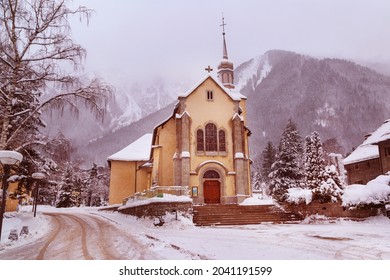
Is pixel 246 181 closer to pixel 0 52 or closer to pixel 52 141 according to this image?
pixel 52 141

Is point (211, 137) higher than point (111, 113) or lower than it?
higher

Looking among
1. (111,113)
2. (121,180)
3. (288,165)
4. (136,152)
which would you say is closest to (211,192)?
(111,113)

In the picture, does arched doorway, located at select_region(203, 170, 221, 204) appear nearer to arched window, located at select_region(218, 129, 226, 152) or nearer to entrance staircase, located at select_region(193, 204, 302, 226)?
arched window, located at select_region(218, 129, 226, 152)

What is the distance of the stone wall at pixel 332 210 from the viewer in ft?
42.9

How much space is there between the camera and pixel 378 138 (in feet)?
69.4

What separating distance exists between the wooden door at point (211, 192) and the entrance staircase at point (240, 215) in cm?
385

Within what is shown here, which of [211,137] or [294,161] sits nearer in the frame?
[211,137]

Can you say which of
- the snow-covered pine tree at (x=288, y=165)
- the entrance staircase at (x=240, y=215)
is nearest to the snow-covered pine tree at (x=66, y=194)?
the snow-covered pine tree at (x=288, y=165)

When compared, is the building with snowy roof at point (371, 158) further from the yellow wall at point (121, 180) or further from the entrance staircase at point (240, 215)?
the yellow wall at point (121, 180)

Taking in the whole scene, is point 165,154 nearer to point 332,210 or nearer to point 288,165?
point 332,210

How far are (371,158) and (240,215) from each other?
48.1ft

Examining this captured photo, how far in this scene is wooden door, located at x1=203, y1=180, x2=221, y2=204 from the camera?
2034 cm

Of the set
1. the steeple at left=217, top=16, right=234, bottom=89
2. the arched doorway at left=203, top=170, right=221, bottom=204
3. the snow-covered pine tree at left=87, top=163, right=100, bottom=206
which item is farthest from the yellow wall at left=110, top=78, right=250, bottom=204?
the snow-covered pine tree at left=87, top=163, right=100, bottom=206

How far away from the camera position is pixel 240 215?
1536 centimetres
